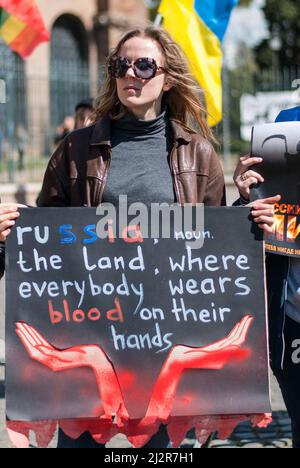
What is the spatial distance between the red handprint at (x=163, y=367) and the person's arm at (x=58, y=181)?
0.55 meters

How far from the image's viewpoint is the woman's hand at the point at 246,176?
11.1 feet

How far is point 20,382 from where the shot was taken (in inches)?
122

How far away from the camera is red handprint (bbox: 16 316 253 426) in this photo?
311cm

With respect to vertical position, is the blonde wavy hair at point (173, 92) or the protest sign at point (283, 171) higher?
the blonde wavy hair at point (173, 92)

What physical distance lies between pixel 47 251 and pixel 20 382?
49 centimetres

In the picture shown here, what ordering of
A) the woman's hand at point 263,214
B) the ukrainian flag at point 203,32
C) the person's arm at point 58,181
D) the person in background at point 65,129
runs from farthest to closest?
the person in background at point 65,129 < the ukrainian flag at point 203,32 < the person's arm at point 58,181 < the woman's hand at point 263,214

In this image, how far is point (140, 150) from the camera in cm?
334

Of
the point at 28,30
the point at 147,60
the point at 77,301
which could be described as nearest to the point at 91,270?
the point at 77,301

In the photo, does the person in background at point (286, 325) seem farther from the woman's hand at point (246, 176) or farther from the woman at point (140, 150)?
the woman at point (140, 150)

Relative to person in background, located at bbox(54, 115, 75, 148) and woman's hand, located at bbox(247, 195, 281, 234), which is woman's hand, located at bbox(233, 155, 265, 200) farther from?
person in background, located at bbox(54, 115, 75, 148)

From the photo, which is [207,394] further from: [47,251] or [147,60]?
[147,60]

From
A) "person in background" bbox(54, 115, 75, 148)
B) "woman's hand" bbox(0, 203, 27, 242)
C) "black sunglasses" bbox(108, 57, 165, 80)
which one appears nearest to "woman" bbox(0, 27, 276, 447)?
"black sunglasses" bbox(108, 57, 165, 80)

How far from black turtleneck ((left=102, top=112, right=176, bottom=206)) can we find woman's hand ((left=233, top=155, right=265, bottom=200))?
1.00 feet

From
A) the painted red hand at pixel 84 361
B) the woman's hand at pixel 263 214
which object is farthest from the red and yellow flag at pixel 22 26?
the painted red hand at pixel 84 361
